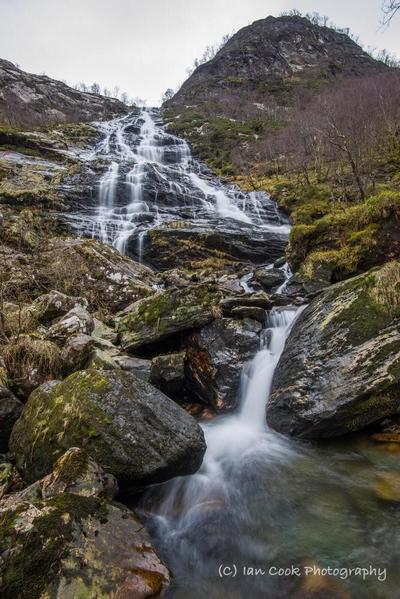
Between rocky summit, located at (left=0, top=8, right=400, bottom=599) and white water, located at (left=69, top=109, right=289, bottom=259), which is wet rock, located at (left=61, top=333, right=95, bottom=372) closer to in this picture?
rocky summit, located at (left=0, top=8, right=400, bottom=599)

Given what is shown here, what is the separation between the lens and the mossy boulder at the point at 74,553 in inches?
106

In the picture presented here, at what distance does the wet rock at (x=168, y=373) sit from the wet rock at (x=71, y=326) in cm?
175

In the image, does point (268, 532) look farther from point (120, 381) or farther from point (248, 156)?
point (248, 156)

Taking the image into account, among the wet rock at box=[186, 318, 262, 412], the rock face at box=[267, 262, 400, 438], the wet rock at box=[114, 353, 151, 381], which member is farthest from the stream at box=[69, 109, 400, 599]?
the wet rock at box=[114, 353, 151, 381]

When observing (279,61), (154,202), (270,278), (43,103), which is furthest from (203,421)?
(279,61)

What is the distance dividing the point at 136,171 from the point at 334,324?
2544 cm

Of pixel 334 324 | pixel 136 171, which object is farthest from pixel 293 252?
pixel 136 171

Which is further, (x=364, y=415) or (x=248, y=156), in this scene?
A: (x=248, y=156)

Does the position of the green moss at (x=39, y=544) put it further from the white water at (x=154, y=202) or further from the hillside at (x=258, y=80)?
the hillside at (x=258, y=80)

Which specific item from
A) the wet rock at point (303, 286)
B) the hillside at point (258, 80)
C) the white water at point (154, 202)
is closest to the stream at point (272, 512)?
the wet rock at point (303, 286)

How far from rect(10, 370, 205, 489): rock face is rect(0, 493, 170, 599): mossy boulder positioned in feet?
2.60

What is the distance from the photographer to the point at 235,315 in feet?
26.1

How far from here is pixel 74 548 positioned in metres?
2.93

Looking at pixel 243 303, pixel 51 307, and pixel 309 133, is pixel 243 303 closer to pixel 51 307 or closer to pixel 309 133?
pixel 51 307
